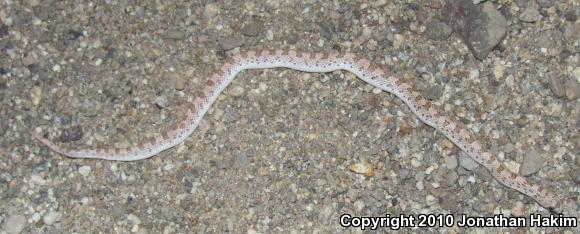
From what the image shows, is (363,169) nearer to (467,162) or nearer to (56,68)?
(467,162)

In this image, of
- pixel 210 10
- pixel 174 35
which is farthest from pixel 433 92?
pixel 174 35

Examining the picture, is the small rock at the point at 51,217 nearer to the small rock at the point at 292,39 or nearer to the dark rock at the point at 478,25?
the small rock at the point at 292,39

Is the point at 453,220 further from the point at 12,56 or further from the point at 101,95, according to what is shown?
the point at 12,56

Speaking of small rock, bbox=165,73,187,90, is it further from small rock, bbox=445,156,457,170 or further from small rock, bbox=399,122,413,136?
small rock, bbox=445,156,457,170

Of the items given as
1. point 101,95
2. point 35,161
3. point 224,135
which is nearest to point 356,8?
point 224,135

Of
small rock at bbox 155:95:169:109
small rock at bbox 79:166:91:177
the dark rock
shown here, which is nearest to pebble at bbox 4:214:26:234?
small rock at bbox 79:166:91:177

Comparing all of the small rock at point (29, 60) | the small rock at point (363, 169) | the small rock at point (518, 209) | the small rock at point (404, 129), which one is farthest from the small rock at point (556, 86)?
the small rock at point (29, 60)
